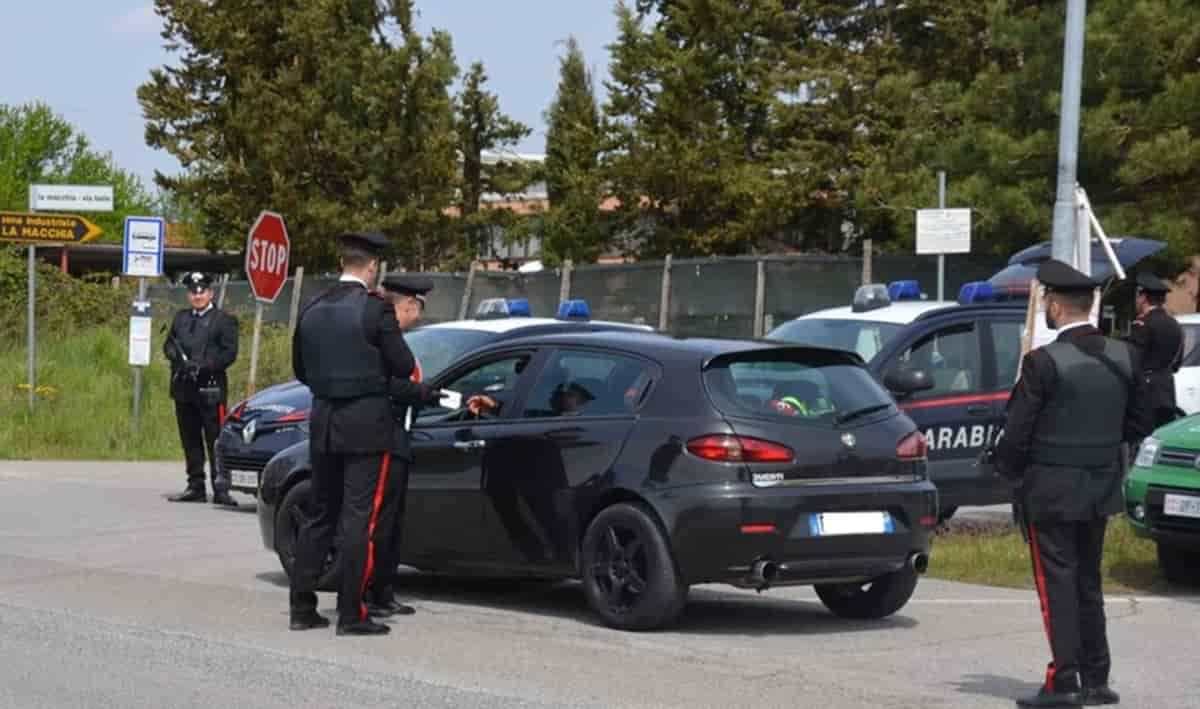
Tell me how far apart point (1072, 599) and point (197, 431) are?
36.6ft

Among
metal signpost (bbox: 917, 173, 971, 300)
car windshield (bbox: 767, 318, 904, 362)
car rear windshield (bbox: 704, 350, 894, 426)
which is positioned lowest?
car rear windshield (bbox: 704, 350, 894, 426)

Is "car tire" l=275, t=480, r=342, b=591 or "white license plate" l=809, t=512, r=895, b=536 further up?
"white license plate" l=809, t=512, r=895, b=536

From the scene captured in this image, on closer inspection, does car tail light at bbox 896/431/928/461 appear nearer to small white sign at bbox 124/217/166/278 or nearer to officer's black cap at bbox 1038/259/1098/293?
officer's black cap at bbox 1038/259/1098/293

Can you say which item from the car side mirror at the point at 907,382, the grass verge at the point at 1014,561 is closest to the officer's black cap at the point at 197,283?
the car side mirror at the point at 907,382

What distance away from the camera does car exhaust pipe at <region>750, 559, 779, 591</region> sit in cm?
965

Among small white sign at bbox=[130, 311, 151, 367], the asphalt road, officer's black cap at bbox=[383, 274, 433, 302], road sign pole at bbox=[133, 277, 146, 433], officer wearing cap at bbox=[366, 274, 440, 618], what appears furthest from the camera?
road sign pole at bbox=[133, 277, 146, 433]

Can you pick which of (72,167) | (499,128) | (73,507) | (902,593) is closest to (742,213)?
(499,128)

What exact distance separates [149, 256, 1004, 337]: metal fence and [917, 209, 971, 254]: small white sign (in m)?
5.20

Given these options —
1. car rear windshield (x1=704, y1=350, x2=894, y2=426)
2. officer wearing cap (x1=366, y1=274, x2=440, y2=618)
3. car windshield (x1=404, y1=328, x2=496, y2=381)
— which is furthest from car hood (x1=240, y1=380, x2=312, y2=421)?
car rear windshield (x1=704, y1=350, x2=894, y2=426)

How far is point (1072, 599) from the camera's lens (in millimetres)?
7953

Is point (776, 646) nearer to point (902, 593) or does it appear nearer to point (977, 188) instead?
point (902, 593)

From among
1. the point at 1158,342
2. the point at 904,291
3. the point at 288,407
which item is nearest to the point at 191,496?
the point at 288,407

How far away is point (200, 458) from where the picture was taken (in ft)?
58.0

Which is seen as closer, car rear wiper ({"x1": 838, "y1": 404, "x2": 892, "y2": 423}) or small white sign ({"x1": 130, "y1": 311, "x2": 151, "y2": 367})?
car rear wiper ({"x1": 838, "y1": 404, "x2": 892, "y2": 423})
